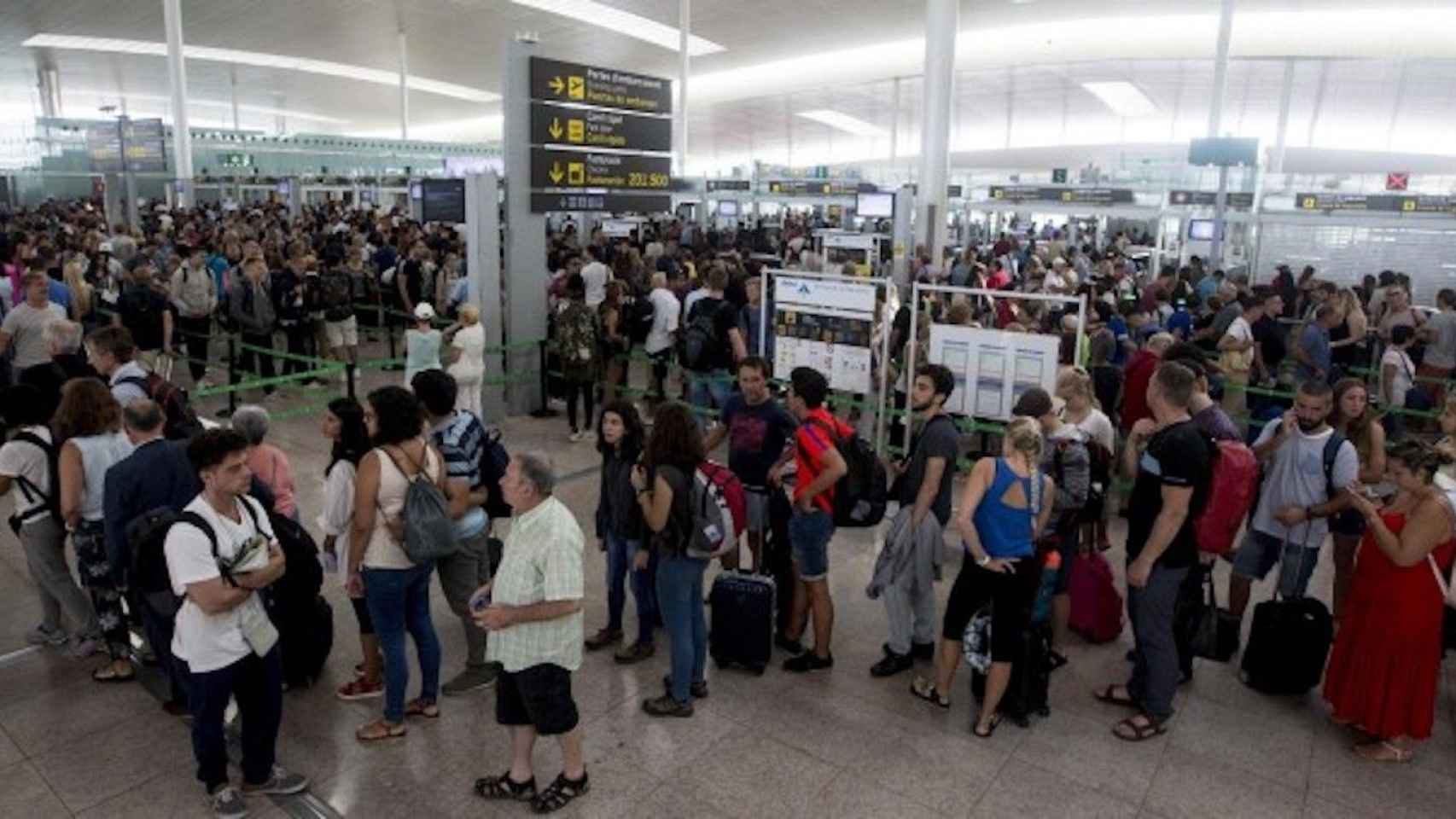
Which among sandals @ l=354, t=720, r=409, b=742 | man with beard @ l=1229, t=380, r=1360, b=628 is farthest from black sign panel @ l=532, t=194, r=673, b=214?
man with beard @ l=1229, t=380, r=1360, b=628

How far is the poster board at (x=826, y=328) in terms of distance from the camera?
7.45 meters

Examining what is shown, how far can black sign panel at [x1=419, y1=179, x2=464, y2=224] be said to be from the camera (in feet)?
43.9

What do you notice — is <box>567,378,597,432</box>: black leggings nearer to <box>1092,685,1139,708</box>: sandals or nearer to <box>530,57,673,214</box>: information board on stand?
<box>530,57,673,214</box>: information board on stand

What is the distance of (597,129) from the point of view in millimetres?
9828

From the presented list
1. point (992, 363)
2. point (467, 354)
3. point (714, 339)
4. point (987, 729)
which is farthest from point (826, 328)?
point (987, 729)

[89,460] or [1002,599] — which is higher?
[89,460]

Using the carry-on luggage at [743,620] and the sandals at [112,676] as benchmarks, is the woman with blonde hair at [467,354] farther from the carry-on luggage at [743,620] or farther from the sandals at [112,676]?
the carry-on luggage at [743,620]

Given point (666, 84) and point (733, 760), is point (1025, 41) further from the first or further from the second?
point (733, 760)

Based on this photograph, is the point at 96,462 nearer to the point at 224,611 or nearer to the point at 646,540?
the point at 224,611

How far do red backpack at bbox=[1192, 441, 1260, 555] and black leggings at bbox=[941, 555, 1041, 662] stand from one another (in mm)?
713

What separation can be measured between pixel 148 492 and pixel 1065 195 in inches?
690

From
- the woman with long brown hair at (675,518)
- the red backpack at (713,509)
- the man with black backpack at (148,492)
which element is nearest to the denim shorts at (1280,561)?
the red backpack at (713,509)

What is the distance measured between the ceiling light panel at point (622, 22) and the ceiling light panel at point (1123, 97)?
15755 millimetres

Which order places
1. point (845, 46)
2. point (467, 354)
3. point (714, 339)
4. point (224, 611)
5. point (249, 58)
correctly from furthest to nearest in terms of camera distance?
point (249, 58) < point (845, 46) < point (714, 339) < point (467, 354) < point (224, 611)
